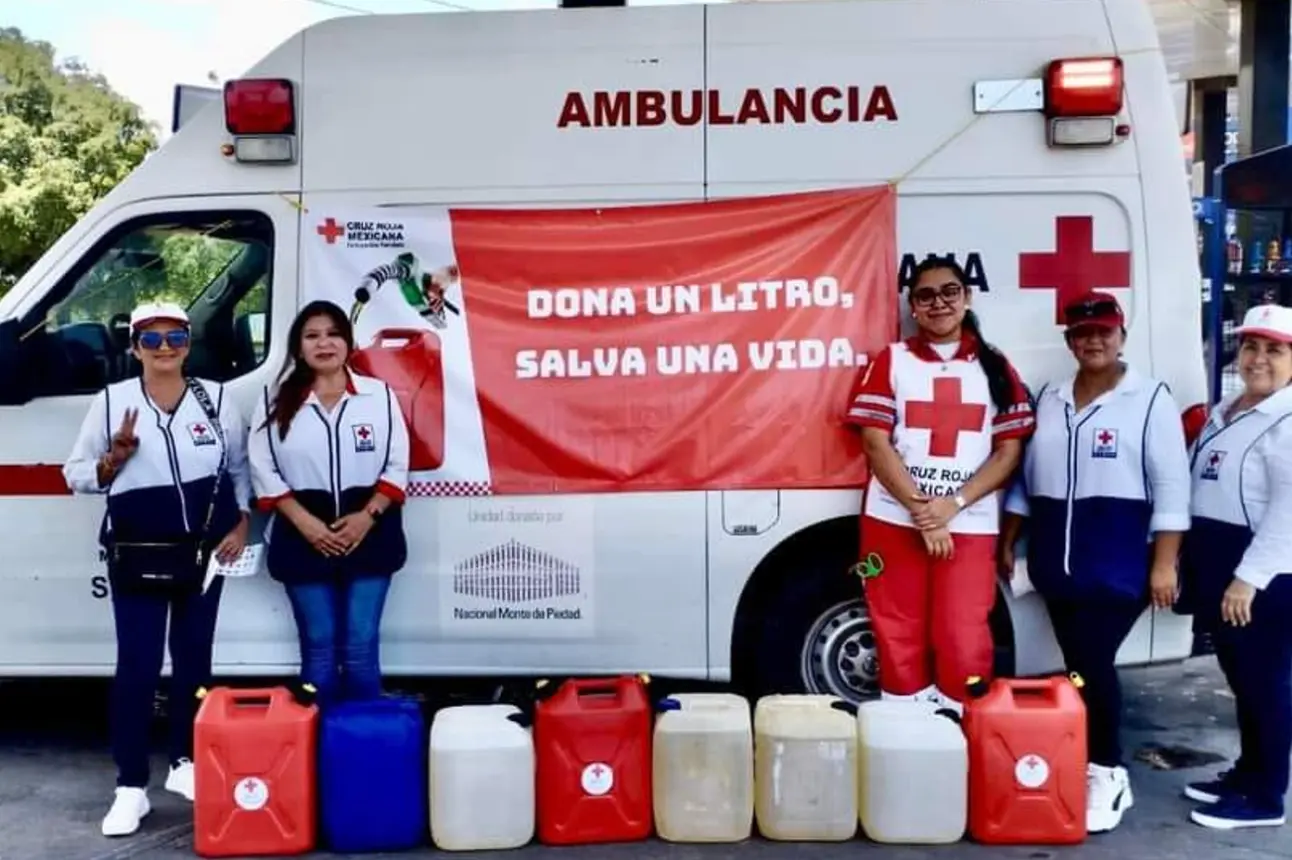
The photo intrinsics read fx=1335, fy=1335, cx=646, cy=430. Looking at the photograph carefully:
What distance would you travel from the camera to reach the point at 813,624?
499 centimetres

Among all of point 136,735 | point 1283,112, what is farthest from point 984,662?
point 1283,112

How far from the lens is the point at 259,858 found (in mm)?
4258

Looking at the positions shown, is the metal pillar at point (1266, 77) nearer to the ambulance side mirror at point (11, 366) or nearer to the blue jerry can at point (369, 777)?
the blue jerry can at point (369, 777)

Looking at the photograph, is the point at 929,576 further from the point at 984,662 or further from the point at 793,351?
the point at 793,351

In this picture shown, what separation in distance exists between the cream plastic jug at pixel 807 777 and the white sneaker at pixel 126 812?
6.85ft

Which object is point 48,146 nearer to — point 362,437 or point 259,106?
point 259,106

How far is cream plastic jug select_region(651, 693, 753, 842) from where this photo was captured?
4297mm

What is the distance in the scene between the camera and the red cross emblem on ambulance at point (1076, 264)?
473 cm

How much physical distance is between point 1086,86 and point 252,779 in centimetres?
364

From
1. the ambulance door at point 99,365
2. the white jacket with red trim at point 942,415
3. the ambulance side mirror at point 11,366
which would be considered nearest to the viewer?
the white jacket with red trim at point 942,415

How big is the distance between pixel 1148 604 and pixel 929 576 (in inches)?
29.2

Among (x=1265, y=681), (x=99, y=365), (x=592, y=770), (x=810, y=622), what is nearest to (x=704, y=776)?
(x=592, y=770)

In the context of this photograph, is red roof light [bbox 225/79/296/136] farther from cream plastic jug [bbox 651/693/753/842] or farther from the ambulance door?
cream plastic jug [bbox 651/693/753/842]

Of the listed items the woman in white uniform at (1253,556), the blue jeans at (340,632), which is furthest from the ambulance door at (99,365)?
the woman in white uniform at (1253,556)
